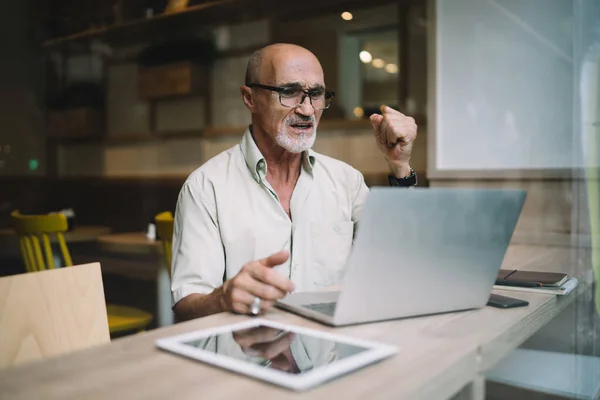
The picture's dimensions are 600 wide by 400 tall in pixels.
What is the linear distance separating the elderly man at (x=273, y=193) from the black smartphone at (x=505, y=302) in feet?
1.40

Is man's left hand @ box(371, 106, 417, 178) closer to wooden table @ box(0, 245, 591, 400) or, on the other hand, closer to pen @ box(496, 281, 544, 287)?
pen @ box(496, 281, 544, 287)

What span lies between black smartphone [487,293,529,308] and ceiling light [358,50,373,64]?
66.7 inches

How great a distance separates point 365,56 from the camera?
8.26 ft

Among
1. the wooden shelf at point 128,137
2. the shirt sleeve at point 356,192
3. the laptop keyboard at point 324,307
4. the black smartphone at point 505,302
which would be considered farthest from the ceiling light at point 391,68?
the laptop keyboard at point 324,307

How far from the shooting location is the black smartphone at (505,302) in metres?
0.93

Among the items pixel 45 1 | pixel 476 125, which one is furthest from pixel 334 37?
pixel 45 1

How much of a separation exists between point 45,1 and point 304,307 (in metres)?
2.79

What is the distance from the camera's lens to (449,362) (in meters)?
0.65

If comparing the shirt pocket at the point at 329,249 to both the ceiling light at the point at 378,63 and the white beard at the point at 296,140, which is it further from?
the ceiling light at the point at 378,63

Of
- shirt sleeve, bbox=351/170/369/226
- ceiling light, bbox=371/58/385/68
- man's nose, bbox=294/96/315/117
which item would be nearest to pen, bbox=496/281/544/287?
shirt sleeve, bbox=351/170/369/226

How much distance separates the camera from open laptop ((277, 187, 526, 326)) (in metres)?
0.73

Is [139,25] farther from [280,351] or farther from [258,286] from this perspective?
[280,351]

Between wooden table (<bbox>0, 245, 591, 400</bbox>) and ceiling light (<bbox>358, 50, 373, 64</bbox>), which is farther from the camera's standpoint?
ceiling light (<bbox>358, 50, 373, 64</bbox>)

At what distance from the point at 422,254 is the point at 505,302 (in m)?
0.23
